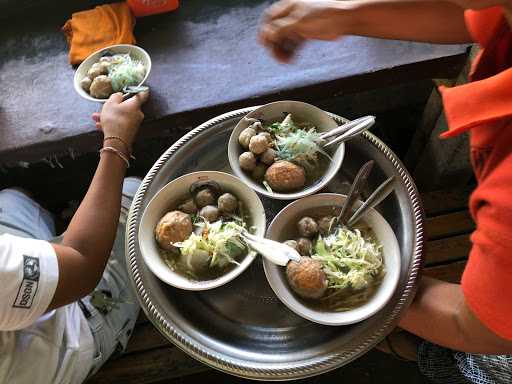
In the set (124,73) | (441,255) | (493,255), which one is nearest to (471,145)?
(493,255)

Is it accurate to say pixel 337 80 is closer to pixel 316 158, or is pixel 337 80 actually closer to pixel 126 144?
pixel 316 158

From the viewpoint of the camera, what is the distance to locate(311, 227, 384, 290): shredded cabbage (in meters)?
1.08

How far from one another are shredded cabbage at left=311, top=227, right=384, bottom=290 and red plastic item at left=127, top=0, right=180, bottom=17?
124 centimetres

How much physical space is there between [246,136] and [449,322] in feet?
2.30

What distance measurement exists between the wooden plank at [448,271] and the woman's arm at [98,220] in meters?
1.14

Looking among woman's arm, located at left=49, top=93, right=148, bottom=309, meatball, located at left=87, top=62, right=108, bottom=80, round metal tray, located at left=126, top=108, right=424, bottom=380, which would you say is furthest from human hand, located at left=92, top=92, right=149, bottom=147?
round metal tray, located at left=126, top=108, right=424, bottom=380

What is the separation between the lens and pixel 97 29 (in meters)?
1.82

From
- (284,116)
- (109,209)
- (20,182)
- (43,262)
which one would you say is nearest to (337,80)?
(284,116)

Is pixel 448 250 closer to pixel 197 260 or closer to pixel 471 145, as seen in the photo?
pixel 471 145

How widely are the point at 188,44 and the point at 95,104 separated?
0.44 metres

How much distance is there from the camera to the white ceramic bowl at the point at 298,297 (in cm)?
105

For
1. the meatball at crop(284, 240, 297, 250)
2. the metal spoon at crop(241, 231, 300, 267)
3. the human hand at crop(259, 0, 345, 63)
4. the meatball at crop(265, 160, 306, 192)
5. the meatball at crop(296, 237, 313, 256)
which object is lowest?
the meatball at crop(296, 237, 313, 256)

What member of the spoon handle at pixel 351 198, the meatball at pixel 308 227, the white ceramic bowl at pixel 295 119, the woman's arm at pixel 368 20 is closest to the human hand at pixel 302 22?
the woman's arm at pixel 368 20

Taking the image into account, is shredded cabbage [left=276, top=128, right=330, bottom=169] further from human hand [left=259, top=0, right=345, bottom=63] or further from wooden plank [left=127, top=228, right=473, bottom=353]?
wooden plank [left=127, top=228, right=473, bottom=353]
